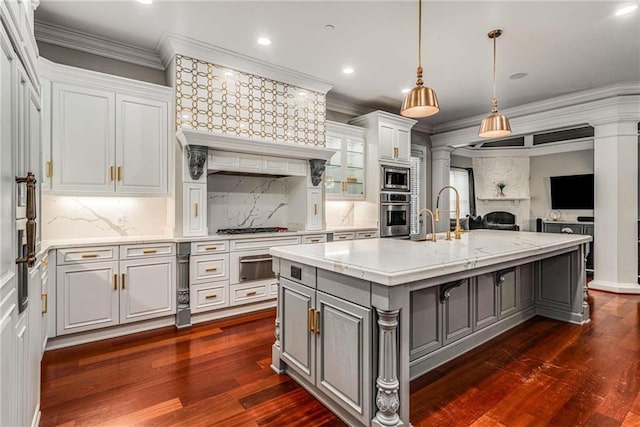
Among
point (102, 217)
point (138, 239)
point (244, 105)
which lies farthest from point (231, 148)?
point (102, 217)

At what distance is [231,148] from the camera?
3.70 m

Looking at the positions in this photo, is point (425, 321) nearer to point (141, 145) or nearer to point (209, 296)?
point (209, 296)

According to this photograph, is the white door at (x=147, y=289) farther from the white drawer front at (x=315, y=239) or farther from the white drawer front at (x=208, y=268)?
the white drawer front at (x=315, y=239)

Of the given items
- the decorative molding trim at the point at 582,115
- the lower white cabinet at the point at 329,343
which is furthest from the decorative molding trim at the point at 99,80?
the decorative molding trim at the point at 582,115

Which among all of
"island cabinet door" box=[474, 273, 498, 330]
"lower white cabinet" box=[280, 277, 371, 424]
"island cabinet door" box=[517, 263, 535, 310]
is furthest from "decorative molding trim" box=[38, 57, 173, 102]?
"island cabinet door" box=[517, 263, 535, 310]

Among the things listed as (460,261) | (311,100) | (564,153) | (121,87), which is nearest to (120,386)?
(460,261)

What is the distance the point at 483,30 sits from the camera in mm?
3332

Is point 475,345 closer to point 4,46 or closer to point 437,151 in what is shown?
point 4,46

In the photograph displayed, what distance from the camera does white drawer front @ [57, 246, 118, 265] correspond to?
2943 millimetres

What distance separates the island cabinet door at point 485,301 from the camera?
2908mm

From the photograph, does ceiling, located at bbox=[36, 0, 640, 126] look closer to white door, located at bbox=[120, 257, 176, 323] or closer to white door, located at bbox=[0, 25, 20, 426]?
white door, located at bbox=[0, 25, 20, 426]

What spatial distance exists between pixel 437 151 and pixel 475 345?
4.87 meters

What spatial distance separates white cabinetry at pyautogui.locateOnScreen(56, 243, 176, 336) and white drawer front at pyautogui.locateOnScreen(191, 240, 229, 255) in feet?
0.71

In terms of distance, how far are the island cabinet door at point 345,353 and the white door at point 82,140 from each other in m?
2.65
